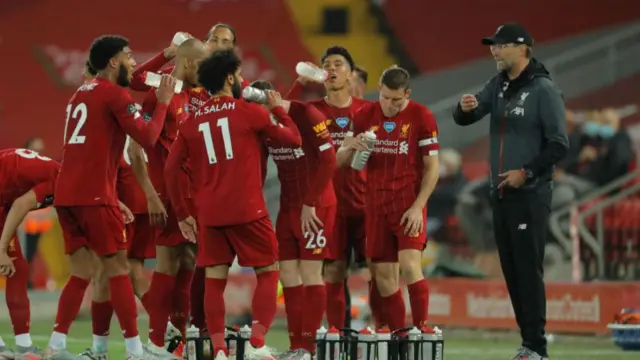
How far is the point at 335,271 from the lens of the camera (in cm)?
1052

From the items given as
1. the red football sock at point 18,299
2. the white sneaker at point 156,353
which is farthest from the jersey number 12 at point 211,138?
the red football sock at point 18,299

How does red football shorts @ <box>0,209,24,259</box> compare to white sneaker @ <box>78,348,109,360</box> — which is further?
red football shorts @ <box>0,209,24,259</box>

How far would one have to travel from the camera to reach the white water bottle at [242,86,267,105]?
862 centimetres

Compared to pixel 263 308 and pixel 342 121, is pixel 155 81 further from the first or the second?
pixel 342 121

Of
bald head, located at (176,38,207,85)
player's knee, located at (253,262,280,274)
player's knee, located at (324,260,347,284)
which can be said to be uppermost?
bald head, located at (176,38,207,85)

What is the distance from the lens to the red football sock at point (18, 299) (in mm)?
9680

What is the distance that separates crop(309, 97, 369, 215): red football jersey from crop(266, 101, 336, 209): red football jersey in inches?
31.2

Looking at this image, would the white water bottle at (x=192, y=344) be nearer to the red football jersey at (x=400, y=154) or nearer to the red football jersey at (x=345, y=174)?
the red football jersey at (x=400, y=154)

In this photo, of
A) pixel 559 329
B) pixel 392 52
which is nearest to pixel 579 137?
pixel 559 329

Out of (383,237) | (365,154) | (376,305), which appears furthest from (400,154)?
(376,305)

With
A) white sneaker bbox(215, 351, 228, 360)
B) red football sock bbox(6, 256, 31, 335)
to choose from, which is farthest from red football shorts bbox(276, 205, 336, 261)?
red football sock bbox(6, 256, 31, 335)

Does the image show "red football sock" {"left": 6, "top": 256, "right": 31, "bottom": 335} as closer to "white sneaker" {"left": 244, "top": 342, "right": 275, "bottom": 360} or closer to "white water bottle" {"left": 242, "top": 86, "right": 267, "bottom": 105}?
"white sneaker" {"left": 244, "top": 342, "right": 275, "bottom": 360}

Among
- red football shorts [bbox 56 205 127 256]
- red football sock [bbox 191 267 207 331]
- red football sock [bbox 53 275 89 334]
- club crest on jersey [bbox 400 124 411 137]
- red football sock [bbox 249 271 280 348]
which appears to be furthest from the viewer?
red football sock [bbox 191 267 207 331]

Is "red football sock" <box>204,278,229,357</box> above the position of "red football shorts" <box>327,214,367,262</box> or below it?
below
